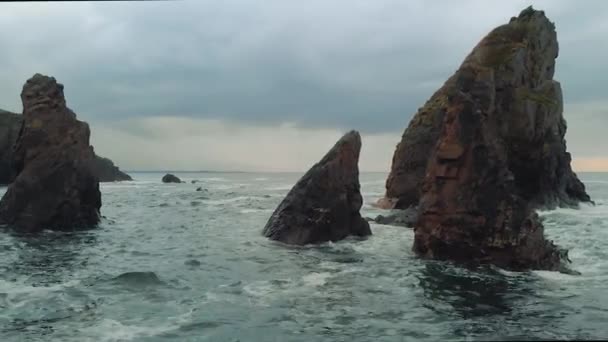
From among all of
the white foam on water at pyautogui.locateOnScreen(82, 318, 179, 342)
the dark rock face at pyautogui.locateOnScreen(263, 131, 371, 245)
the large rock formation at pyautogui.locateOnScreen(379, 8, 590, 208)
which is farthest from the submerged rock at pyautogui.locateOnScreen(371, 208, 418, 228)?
the white foam on water at pyautogui.locateOnScreen(82, 318, 179, 342)

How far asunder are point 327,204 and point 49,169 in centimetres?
1326

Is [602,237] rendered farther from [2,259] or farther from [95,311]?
[2,259]

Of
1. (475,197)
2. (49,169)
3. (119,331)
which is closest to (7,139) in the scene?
(49,169)

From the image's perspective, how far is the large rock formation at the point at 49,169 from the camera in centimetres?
2523

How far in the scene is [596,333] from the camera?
395 inches

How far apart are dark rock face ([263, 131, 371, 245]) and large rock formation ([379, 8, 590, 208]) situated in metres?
11.0

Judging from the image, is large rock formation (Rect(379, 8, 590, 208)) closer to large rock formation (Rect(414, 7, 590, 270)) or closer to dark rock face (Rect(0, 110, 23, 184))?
large rock formation (Rect(414, 7, 590, 270))

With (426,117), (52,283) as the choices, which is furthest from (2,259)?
(426,117)

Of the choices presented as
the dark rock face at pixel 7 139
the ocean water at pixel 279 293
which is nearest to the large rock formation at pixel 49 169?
the ocean water at pixel 279 293

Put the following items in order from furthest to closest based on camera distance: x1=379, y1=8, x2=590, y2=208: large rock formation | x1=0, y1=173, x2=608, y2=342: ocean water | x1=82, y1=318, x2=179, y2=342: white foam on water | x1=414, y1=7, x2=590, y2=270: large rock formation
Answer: x1=379, y1=8, x2=590, y2=208: large rock formation, x1=414, y1=7, x2=590, y2=270: large rock formation, x1=0, y1=173, x2=608, y2=342: ocean water, x1=82, y1=318, x2=179, y2=342: white foam on water

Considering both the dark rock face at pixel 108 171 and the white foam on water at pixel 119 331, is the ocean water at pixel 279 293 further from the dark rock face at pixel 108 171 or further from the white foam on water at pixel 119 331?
the dark rock face at pixel 108 171

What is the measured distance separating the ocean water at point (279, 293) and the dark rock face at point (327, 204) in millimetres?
925

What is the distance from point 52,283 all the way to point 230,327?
643 centimetres

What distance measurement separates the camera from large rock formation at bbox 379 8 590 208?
33.8 m
